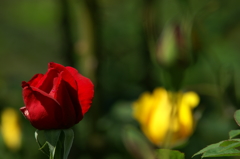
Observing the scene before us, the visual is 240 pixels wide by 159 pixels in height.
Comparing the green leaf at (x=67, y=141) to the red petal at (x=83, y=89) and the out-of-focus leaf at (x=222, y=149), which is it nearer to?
the red petal at (x=83, y=89)

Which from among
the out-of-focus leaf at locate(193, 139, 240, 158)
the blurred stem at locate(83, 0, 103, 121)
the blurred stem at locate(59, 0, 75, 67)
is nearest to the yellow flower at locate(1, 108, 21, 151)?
the blurred stem at locate(83, 0, 103, 121)

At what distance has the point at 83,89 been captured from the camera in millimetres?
509

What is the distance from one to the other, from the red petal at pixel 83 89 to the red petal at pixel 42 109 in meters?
0.04

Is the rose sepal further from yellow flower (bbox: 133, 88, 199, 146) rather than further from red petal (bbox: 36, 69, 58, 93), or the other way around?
yellow flower (bbox: 133, 88, 199, 146)

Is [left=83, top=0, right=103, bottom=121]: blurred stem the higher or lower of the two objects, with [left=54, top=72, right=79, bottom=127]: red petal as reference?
lower

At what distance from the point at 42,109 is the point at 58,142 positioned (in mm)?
39

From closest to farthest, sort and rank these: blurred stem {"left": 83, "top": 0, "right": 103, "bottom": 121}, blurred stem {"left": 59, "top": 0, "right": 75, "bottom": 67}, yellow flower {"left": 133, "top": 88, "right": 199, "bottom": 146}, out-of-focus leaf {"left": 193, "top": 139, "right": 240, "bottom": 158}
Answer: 1. out-of-focus leaf {"left": 193, "top": 139, "right": 240, "bottom": 158}
2. yellow flower {"left": 133, "top": 88, "right": 199, "bottom": 146}
3. blurred stem {"left": 83, "top": 0, "right": 103, "bottom": 121}
4. blurred stem {"left": 59, "top": 0, "right": 75, "bottom": 67}

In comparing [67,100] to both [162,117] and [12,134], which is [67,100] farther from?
[12,134]

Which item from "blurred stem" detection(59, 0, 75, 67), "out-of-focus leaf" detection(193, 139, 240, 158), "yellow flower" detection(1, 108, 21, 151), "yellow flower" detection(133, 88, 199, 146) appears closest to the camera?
"out-of-focus leaf" detection(193, 139, 240, 158)

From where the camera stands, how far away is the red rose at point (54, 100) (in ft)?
1.57

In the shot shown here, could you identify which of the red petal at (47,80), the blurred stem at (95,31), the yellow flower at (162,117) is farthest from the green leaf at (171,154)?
the blurred stem at (95,31)

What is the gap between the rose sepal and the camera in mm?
480

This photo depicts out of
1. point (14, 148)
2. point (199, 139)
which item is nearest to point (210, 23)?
point (199, 139)

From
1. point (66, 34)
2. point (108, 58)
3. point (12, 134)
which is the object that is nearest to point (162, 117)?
point (12, 134)
